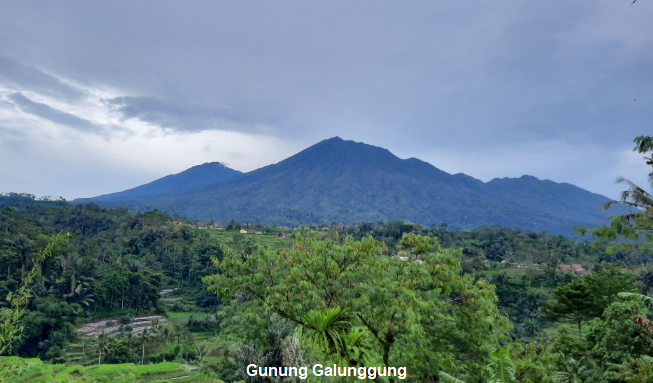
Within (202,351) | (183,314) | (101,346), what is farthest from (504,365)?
(183,314)

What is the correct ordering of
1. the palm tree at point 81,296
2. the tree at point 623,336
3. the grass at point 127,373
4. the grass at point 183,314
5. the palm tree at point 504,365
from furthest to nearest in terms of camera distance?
1. the grass at point 183,314
2. the palm tree at point 81,296
3. the grass at point 127,373
4. the tree at point 623,336
5. the palm tree at point 504,365

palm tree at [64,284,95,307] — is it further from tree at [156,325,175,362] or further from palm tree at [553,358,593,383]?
palm tree at [553,358,593,383]

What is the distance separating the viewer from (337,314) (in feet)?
14.9

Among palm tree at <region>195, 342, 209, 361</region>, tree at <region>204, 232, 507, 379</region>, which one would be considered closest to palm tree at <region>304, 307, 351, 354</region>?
tree at <region>204, 232, 507, 379</region>

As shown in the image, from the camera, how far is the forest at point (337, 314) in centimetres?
612

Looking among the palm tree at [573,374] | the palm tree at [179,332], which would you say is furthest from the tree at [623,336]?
the palm tree at [179,332]

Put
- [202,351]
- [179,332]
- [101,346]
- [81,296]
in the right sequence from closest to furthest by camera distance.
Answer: [101,346]
[202,351]
[179,332]
[81,296]

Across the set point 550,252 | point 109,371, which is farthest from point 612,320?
point 550,252

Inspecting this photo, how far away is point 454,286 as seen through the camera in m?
6.96

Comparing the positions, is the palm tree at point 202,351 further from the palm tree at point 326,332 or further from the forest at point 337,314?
the palm tree at point 326,332

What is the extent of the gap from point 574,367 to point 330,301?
24.8 ft

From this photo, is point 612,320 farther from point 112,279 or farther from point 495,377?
point 112,279

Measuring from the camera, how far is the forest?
20.1 ft

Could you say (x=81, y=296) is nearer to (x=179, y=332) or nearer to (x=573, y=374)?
(x=179, y=332)
